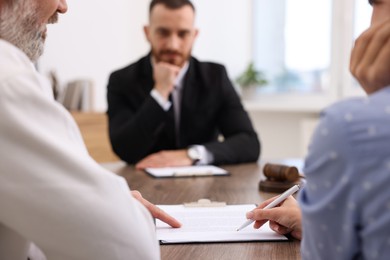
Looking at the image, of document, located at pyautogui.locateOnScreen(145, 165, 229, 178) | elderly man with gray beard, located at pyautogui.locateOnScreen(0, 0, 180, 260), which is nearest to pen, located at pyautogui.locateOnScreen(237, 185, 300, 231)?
elderly man with gray beard, located at pyautogui.locateOnScreen(0, 0, 180, 260)

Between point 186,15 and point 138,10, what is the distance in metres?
2.30

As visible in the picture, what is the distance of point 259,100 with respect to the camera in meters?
4.94

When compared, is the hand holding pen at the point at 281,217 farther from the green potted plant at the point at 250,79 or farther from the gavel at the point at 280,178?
the green potted plant at the point at 250,79

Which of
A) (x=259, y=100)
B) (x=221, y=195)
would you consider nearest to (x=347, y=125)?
(x=221, y=195)

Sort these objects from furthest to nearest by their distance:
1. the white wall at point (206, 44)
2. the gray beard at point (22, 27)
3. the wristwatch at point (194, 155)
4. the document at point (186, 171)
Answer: the white wall at point (206, 44) → the wristwatch at point (194, 155) → the document at point (186, 171) → the gray beard at point (22, 27)

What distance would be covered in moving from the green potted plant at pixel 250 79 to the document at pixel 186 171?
8.57ft

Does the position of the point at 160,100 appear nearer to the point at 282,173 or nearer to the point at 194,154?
the point at 194,154

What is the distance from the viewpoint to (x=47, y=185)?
774 mm

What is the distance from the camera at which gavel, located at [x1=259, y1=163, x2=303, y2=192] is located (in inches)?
66.2

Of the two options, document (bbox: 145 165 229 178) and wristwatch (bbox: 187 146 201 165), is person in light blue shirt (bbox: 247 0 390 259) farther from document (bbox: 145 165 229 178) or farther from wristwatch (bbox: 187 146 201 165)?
wristwatch (bbox: 187 146 201 165)

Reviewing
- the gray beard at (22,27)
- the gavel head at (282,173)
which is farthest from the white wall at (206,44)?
the gray beard at (22,27)

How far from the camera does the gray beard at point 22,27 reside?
39.6 inches

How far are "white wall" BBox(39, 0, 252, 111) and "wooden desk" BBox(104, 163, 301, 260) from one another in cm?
210

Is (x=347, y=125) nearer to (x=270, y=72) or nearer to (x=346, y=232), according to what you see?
(x=346, y=232)
